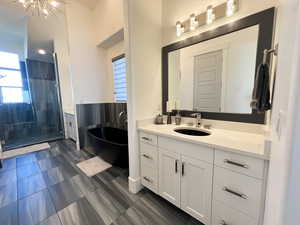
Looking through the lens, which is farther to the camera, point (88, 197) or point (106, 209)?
point (88, 197)

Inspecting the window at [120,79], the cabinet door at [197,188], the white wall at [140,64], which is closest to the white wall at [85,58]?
the window at [120,79]

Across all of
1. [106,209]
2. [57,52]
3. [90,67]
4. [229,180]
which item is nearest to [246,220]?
[229,180]

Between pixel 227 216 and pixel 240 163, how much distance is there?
0.48m

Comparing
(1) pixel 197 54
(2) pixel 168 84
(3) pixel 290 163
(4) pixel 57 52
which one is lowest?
(3) pixel 290 163

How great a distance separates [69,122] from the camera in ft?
12.3

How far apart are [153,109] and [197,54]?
0.95 metres

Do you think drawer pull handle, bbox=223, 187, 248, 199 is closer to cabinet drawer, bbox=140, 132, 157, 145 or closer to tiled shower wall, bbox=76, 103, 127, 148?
cabinet drawer, bbox=140, 132, 157, 145

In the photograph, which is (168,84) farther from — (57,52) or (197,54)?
(57,52)

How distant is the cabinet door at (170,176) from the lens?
1394mm

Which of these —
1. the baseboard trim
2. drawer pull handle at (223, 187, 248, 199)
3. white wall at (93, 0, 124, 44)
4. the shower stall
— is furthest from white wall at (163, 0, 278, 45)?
the shower stall

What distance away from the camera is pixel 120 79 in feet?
10.5

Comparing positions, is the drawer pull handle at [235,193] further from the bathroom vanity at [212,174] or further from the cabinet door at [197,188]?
the cabinet door at [197,188]

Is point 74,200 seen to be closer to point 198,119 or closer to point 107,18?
point 198,119

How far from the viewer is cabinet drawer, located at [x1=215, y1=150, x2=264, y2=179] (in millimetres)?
886
